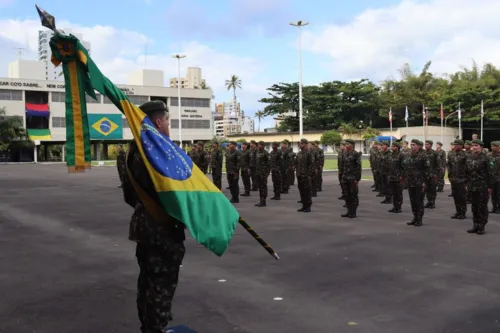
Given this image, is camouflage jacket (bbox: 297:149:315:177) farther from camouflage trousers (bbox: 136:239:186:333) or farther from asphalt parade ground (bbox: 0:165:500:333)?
camouflage trousers (bbox: 136:239:186:333)

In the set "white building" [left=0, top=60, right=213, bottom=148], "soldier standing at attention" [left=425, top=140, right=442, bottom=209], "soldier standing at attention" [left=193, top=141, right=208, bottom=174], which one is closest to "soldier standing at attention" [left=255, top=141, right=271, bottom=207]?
"soldier standing at attention" [left=193, top=141, right=208, bottom=174]

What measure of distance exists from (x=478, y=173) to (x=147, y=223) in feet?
25.1

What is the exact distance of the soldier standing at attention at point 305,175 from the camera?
12.2 m

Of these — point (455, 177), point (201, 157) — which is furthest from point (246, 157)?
point (455, 177)

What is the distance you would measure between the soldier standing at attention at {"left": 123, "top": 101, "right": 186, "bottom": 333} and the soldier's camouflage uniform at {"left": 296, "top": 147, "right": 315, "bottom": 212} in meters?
8.89

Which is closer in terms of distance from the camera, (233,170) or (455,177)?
(455,177)

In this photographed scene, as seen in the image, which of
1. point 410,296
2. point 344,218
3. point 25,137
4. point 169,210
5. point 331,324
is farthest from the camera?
point 25,137

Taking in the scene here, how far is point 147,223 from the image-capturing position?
3.47m

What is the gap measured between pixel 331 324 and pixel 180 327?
1.39m

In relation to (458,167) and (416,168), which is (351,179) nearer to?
(416,168)

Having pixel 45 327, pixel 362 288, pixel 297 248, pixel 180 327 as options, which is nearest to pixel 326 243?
pixel 297 248

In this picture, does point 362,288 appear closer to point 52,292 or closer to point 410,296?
point 410,296

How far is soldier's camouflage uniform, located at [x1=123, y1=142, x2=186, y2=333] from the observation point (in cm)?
345

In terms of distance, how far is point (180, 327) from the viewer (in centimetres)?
407
